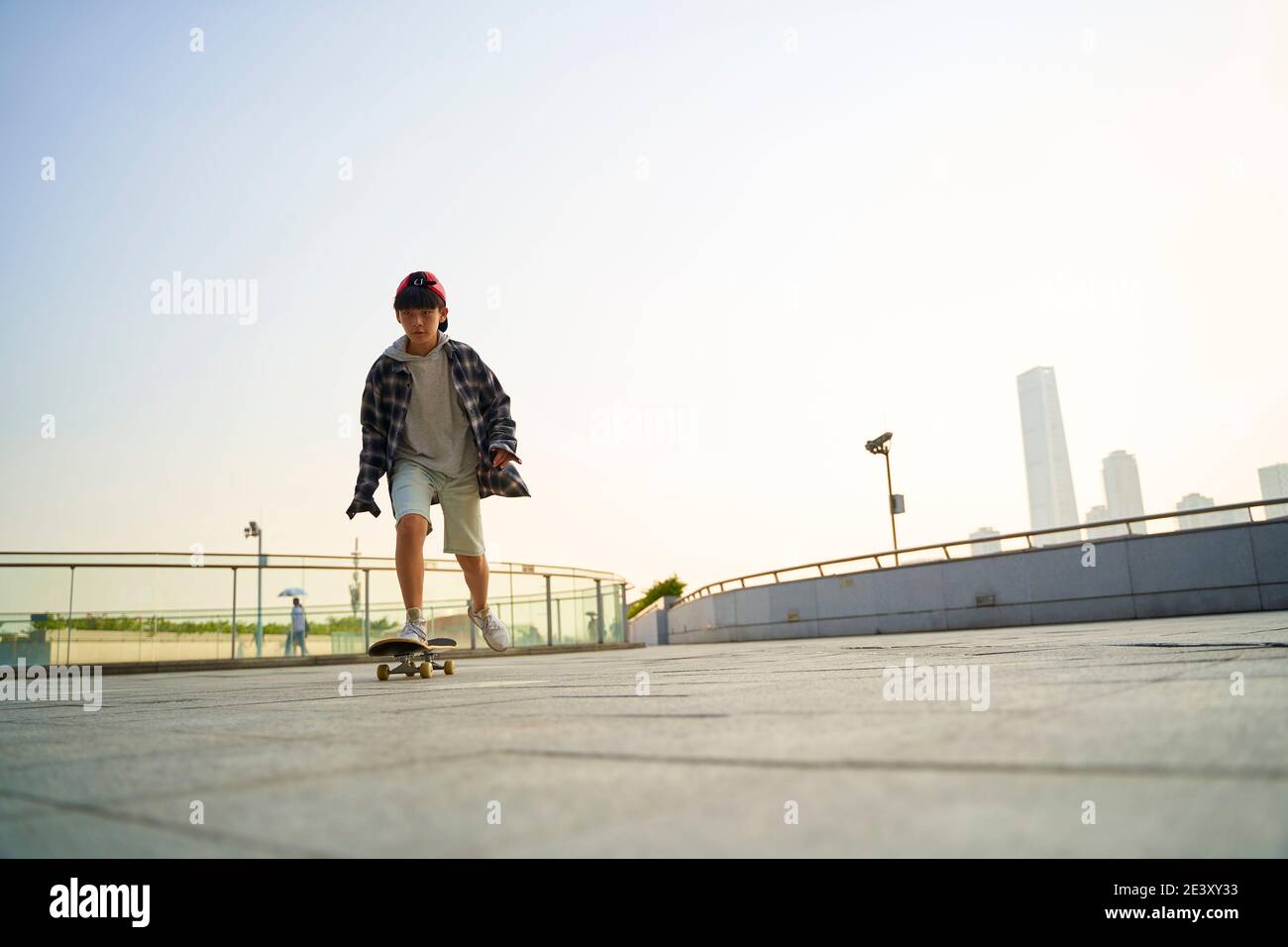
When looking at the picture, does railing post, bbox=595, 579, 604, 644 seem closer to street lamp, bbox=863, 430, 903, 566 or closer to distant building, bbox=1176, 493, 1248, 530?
street lamp, bbox=863, 430, 903, 566

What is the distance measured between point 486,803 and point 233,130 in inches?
735

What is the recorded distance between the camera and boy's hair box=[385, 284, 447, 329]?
5.12 m

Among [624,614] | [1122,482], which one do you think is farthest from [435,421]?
[1122,482]

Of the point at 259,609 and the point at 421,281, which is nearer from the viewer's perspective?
the point at 421,281

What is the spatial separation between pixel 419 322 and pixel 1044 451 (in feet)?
567

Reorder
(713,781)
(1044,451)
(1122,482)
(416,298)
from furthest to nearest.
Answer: (1044,451) → (1122,482) → (416,298) → (713,781)

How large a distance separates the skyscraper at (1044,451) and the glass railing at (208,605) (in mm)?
137840

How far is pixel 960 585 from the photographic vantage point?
16.8 metres

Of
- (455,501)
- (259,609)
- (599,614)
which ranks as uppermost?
(455,501)

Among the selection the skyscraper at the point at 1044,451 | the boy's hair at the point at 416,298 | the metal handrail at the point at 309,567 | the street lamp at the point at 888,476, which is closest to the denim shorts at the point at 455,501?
the boy's hair at the point at 416,298

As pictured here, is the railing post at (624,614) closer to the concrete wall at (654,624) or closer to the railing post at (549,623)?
the railing post at (549,623)

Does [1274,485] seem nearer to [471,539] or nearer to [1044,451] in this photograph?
[471,539]

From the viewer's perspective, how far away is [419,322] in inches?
203
